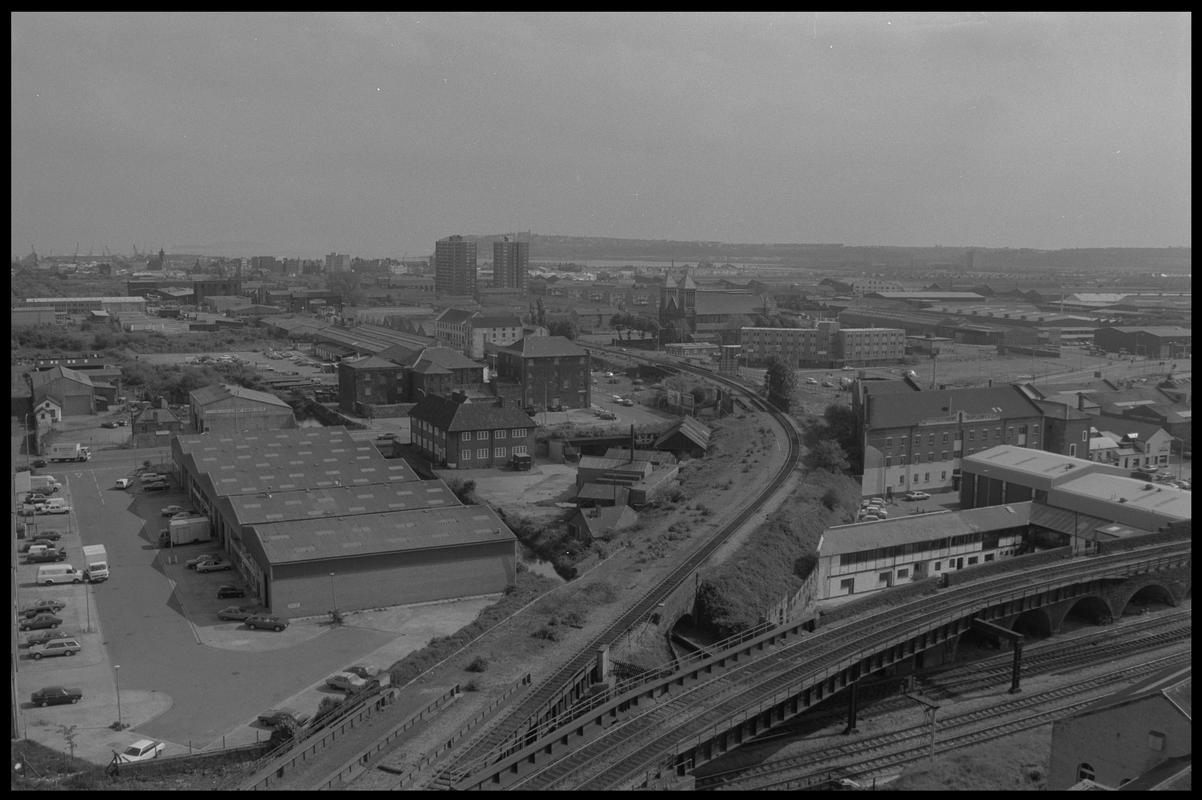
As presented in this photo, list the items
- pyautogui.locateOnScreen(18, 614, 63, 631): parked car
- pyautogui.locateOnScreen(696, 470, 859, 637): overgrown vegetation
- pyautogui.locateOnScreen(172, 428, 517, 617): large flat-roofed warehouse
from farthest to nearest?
pyautogui.locateOnScreen(172, 428, 517, 617): large flat-roofed warehouse
pyautogui.locateOnScreen(696, 470, 859, 637): overgrown vegetation
pyautogui.locateOnScreen(18, 614, 63, 631): parked car

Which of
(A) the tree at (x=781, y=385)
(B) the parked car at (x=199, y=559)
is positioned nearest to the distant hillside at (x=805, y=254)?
(A) the tree at (x=781, y=385)

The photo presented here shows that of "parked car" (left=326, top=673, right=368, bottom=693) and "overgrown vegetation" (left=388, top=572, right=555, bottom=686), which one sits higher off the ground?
"overgrown vegetation" (left=388, top=572, right=555, bottom=686)

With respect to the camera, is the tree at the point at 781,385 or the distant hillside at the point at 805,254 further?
the distant hillside at the point at 805,254

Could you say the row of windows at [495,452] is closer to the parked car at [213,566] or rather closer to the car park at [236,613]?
the parked car at [213,566]

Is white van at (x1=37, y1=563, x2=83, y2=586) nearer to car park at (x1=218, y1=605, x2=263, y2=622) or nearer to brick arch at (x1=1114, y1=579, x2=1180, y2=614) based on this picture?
car park at (x1=218, y1=605, x2=263, y2=622)

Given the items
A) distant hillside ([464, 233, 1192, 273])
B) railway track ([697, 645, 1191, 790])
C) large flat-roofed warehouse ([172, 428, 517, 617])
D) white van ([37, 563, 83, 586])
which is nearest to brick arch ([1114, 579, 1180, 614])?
railway track ([697, 645, 1191, 790])
